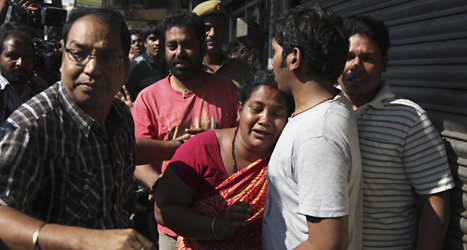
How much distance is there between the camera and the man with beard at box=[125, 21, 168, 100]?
3.72 metres

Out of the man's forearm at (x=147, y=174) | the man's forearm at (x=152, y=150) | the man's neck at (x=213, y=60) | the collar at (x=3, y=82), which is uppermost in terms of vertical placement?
the man's neck at (x=213, y=60)

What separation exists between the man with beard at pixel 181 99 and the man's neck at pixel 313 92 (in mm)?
1044

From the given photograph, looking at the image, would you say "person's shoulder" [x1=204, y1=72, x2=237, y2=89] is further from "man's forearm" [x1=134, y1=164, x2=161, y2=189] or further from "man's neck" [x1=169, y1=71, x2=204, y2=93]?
"man's forearm" [x1=134, y1=164, x2=161, y2=189]

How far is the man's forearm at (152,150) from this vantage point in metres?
1.91

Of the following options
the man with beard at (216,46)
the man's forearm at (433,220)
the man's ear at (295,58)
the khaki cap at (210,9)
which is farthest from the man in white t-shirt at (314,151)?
the khaki cap at (210,9)

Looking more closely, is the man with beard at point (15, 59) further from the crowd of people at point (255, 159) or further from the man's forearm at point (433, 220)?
the man's forearm at point (433, 220)

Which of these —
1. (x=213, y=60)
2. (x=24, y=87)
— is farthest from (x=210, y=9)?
(x=24, y=87)

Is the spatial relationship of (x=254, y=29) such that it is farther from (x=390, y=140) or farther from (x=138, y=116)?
(x=390, y=140)

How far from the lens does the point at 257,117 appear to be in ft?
5.55

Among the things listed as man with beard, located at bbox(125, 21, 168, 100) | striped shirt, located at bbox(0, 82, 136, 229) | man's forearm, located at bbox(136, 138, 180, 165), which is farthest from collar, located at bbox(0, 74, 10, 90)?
striped shirt, located at bbox(0, 82, 136, 229)

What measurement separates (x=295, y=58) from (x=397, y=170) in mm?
678

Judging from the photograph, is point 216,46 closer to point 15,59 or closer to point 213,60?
point 213,60

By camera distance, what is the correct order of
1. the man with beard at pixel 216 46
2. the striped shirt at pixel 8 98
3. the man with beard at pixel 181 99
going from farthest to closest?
the man with beard at pixel 216 46, the striped shirt at pixel 8 98, the man with beard at pixel 181 99

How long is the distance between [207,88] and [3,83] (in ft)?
6.72
